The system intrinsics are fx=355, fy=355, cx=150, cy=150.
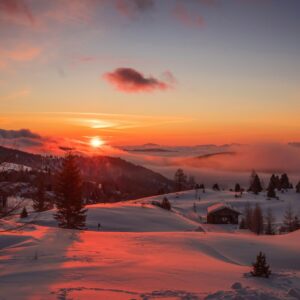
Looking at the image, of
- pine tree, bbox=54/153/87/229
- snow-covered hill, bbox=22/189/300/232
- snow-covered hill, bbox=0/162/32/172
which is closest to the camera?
snow-covered hill, bbox=0/162/32/172

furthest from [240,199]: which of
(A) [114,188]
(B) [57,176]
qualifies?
(A) [114,188]

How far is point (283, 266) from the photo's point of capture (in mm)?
16484

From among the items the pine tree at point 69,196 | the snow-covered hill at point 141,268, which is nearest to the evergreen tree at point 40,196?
the snow-covered hill at point 141,268

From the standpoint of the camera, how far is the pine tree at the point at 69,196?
34.5m

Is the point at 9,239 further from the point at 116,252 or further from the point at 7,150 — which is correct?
the point at 7,150

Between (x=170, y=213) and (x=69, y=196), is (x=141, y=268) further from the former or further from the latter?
(x=170, y=213)

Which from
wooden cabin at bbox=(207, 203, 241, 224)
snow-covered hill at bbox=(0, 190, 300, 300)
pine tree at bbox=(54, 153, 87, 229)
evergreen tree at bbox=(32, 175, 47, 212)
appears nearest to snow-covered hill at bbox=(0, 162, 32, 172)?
evergreen tree at bbox=(32, 175, 47, 212)

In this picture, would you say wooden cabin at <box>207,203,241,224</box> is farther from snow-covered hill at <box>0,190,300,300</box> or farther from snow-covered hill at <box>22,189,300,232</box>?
snow-covered hill at <box>0,190,300,300</box>

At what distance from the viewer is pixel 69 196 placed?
3478cm

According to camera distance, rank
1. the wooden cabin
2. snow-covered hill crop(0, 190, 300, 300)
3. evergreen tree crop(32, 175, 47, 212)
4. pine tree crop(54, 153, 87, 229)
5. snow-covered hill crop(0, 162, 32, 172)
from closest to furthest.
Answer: snow-covered hill crop(0, 190, 300, 300)
snow-covered hill crop(0, 162, 32, 172)
evergreen tree crop(32, 175, 47, 212)
pine tree crop(54, 153, 87, 229)
the wooden cabin

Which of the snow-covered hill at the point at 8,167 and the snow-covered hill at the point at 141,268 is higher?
the snow-covered hill at the point at 8,167

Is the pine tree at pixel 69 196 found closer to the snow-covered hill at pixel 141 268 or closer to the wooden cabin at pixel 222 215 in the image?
the snow-covered hill at pixel 141 268

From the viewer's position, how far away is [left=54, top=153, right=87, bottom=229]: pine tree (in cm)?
3453

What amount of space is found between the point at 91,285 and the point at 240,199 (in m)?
86.2
